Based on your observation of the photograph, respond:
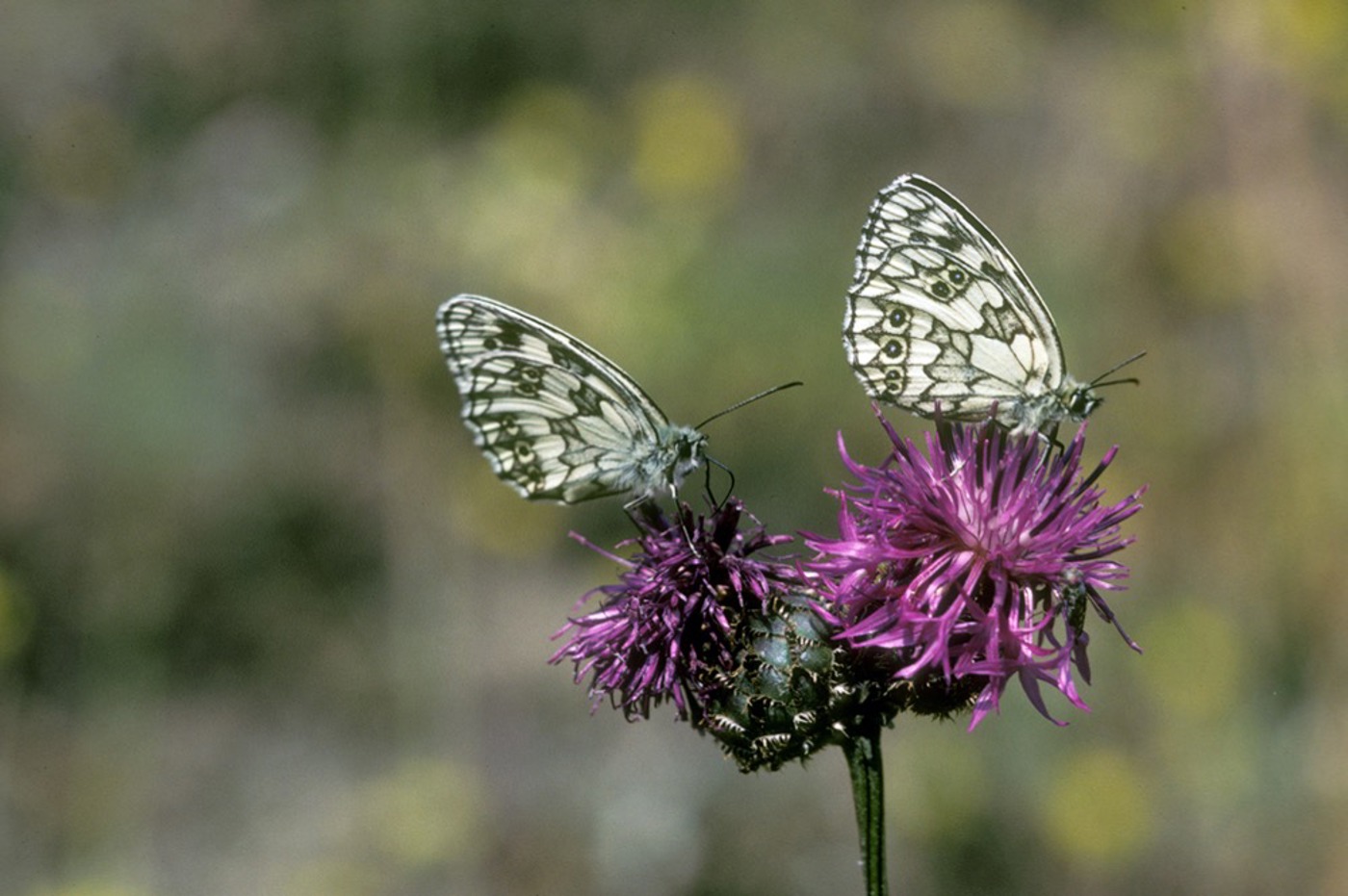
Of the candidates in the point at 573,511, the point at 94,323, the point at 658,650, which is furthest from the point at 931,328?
A: the point at 94,323

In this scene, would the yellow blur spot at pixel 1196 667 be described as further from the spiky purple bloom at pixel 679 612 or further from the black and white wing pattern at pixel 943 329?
the spiky purple bloom at pixel 679 612

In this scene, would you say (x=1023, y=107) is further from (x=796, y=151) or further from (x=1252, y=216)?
(x=1252, y=216)

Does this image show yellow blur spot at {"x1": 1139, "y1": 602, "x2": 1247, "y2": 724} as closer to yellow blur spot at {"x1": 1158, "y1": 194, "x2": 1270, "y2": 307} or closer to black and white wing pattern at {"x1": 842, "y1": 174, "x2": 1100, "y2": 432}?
yellow blur spot at {"x1": 1158, "y1": 194, "x2": 1270, "y2": 307}

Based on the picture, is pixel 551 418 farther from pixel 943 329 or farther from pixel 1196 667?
pixel 1196 667

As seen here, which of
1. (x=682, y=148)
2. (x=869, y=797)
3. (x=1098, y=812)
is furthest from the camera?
(x=682, y=148)

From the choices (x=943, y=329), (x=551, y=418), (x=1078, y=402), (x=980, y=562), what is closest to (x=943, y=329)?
(x=943, y=329)

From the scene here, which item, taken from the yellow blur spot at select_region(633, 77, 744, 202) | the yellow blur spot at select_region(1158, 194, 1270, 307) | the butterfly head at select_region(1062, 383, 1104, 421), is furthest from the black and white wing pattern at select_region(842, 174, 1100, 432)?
the yellow blur spot at select_region(633, 77, 744, 202)
